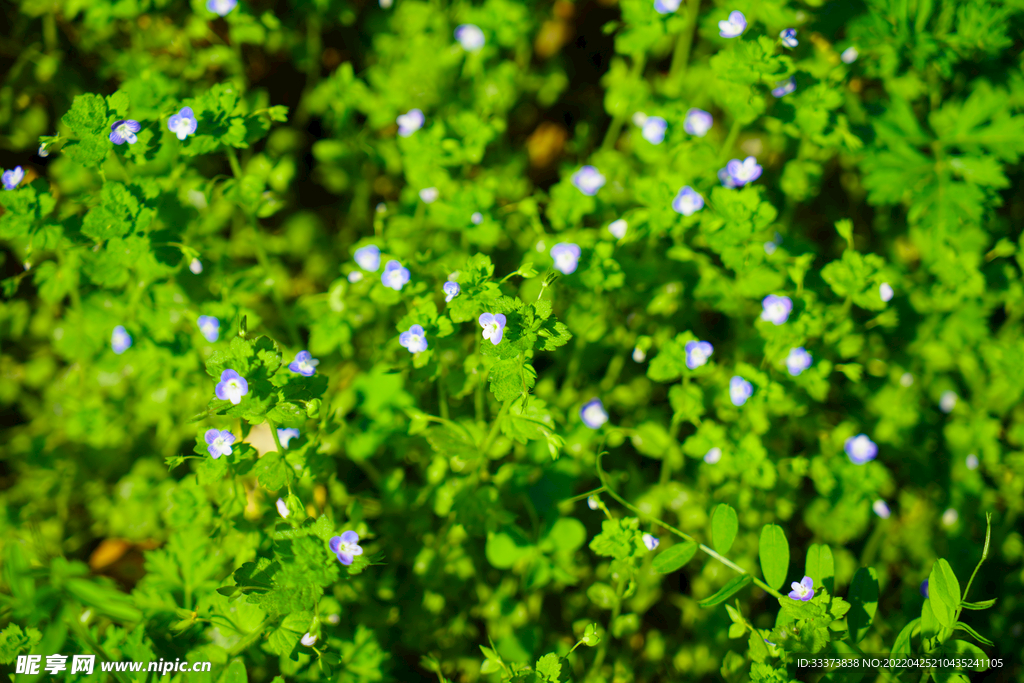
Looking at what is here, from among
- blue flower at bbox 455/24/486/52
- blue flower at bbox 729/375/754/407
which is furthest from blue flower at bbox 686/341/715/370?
blue flower at bbox 455/24/486/52

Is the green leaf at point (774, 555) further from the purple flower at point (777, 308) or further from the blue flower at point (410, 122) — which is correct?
the blue flower at point (410, 122)

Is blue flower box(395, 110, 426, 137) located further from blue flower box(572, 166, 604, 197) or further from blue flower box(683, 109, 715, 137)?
blue flower box(683, 109, 715, 137)

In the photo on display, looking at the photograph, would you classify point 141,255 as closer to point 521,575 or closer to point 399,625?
point 399,625

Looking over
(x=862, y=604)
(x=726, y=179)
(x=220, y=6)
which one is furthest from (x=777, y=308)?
(x=220, y=6)

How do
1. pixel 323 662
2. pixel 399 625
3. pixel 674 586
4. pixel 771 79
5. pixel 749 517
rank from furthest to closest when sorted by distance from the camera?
pixel 674 586 < pixel 749 517 < pixel 399 625 < pixel 771 79 < pixel 323 662

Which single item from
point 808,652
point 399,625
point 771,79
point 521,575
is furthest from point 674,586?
point 771,79

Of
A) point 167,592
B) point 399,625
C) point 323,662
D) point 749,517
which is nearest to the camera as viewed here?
point 323,662

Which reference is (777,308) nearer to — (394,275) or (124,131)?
(394,275)
